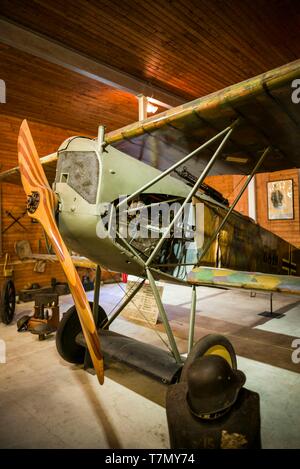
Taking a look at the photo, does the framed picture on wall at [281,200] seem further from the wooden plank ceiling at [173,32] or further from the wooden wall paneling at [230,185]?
the wooden plank ceiling at [173,32]

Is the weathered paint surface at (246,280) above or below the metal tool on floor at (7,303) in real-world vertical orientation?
above

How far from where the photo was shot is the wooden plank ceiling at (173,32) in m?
4.17

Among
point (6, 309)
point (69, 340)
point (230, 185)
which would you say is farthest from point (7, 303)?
point (230, 185)

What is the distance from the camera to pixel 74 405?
2451mm

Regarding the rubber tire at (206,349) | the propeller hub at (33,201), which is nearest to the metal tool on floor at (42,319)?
the propeller hub at (33,201)

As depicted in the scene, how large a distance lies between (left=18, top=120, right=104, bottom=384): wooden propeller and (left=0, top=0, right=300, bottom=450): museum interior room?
1 centimetres

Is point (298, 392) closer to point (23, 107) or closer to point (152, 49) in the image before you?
point (152, 49)

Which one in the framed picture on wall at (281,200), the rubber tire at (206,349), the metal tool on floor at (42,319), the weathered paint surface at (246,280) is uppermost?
the framed picture on wall at (281,200)

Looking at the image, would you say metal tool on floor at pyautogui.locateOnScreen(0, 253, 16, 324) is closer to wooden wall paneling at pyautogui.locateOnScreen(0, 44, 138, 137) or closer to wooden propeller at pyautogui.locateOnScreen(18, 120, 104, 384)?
wooden propeller at pyautogui.locateOnScreen(18, 120, 104, 384)

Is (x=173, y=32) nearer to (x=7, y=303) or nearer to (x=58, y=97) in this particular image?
(x=58, y=97)

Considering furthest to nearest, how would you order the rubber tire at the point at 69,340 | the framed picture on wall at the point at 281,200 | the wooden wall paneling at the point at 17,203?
the framed picture on wall at the point at 281,200 < the wooden wall paneling at the point at 17,203 < the rubber tire at the point at 69,340

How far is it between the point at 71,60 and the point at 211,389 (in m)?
5.38

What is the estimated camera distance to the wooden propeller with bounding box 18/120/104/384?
1.75 m

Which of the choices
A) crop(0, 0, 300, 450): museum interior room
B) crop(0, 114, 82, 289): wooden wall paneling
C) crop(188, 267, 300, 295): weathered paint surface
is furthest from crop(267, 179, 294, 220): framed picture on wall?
crop(188, 267, 300, 295): weathered paint surface
